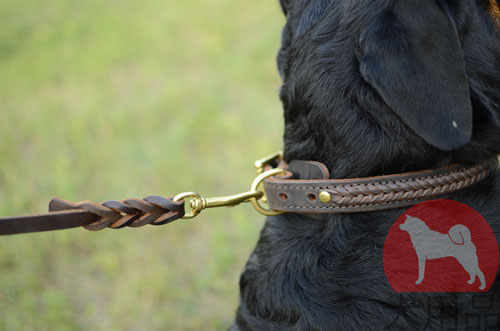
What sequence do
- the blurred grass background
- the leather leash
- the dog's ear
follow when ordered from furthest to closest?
the blurred grass background
the leather leash
the dog's ear

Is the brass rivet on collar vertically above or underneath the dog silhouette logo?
above

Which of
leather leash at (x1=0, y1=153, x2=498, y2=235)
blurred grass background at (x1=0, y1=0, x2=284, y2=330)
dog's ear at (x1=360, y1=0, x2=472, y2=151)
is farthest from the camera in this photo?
blurred grass background at (x1=0, y1=0, x2=284, y2=330)

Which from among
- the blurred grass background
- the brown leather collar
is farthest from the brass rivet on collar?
the blurred grass background

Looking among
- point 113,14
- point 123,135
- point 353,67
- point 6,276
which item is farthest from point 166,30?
point 353,67

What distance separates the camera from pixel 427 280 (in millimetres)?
1511

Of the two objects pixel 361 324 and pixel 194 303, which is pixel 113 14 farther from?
pixel 361 324

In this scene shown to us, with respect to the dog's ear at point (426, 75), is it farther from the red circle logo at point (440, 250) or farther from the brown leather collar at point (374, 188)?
the red circle logo at point (440, 250)

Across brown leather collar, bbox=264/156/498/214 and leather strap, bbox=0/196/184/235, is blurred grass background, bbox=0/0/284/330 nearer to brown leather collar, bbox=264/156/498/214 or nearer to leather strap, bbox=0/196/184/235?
Result: leather strap, bbox=0/196/184/235

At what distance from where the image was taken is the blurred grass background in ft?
9.71

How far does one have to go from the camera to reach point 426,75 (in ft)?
4.46

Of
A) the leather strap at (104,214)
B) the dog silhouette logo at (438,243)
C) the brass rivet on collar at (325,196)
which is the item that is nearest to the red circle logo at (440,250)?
the dog silhouette logo at (438,243)

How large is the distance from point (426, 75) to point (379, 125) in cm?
21

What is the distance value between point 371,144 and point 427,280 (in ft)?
1.56

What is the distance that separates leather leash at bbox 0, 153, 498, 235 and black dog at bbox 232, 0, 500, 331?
53 millimetres
